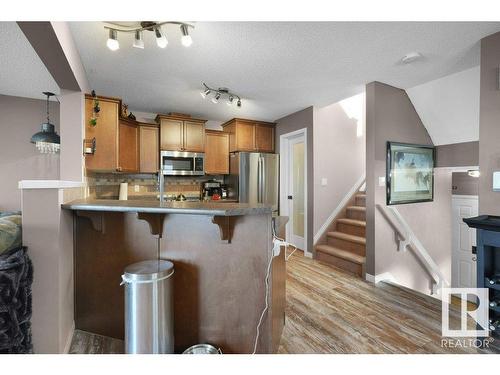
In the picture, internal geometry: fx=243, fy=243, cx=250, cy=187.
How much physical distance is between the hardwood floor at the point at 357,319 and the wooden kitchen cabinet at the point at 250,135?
2.61 meters

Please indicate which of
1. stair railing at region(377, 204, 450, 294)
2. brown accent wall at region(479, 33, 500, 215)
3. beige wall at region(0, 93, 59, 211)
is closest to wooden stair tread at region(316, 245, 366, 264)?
stair railing at region(377, 204, 450, 294)

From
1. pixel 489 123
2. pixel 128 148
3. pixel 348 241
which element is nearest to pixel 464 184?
pixel 348 241

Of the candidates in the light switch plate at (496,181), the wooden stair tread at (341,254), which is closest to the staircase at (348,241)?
the wooden stair tread at (341,254)

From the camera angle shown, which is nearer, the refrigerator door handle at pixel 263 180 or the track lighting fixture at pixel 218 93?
the track lighting fixture at pixel 218 93

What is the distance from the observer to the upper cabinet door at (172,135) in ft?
13.6

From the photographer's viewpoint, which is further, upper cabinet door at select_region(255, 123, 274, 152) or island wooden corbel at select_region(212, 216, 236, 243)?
upper cabinet door at select_region(255, 123, 274, 152)

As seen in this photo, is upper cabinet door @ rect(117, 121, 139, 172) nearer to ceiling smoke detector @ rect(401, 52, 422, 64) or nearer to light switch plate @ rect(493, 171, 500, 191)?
ceiling smoke detector @ rect(401, 52, 422, 64)

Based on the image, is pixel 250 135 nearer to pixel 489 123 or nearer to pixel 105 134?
pixel 105 134

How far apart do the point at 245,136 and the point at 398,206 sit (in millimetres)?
2840

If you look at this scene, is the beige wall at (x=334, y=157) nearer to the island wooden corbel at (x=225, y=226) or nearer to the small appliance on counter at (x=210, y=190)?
the small appliance on counter at (x=210, y=190)

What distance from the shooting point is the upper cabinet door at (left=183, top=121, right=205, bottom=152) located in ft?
14.2

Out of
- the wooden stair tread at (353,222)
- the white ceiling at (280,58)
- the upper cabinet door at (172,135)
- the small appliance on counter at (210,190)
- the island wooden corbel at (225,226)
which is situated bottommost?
the wooden stair tread at (353,222)

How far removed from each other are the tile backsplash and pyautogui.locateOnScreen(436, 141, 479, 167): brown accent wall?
→ 3.76 m
